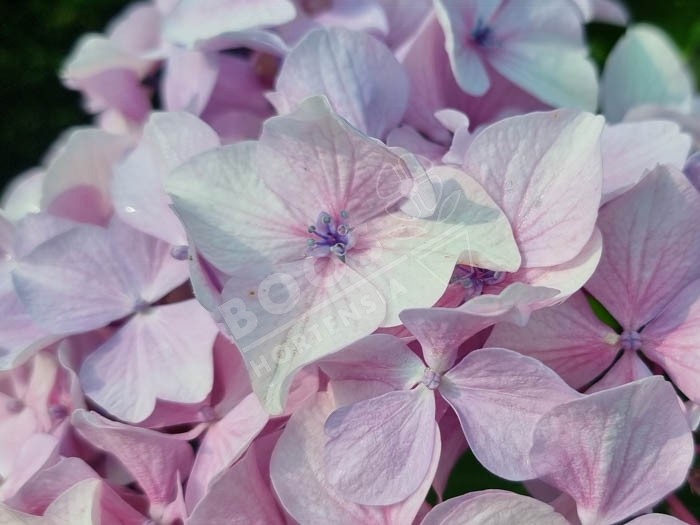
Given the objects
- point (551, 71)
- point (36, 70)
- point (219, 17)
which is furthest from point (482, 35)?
point (36, 70)

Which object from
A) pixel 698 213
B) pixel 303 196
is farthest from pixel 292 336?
pixel 698 213

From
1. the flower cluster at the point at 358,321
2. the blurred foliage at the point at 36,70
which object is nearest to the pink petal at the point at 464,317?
the flower cluster at the point at 358,321

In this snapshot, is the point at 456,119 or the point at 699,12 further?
the point at 699,12

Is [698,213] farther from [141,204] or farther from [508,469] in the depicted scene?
[141,204]

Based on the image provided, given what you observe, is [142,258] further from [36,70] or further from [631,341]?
[36,70]

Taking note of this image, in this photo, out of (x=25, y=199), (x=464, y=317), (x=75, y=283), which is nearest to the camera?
(x=464, y=317)

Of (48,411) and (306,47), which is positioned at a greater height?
(306,47)
